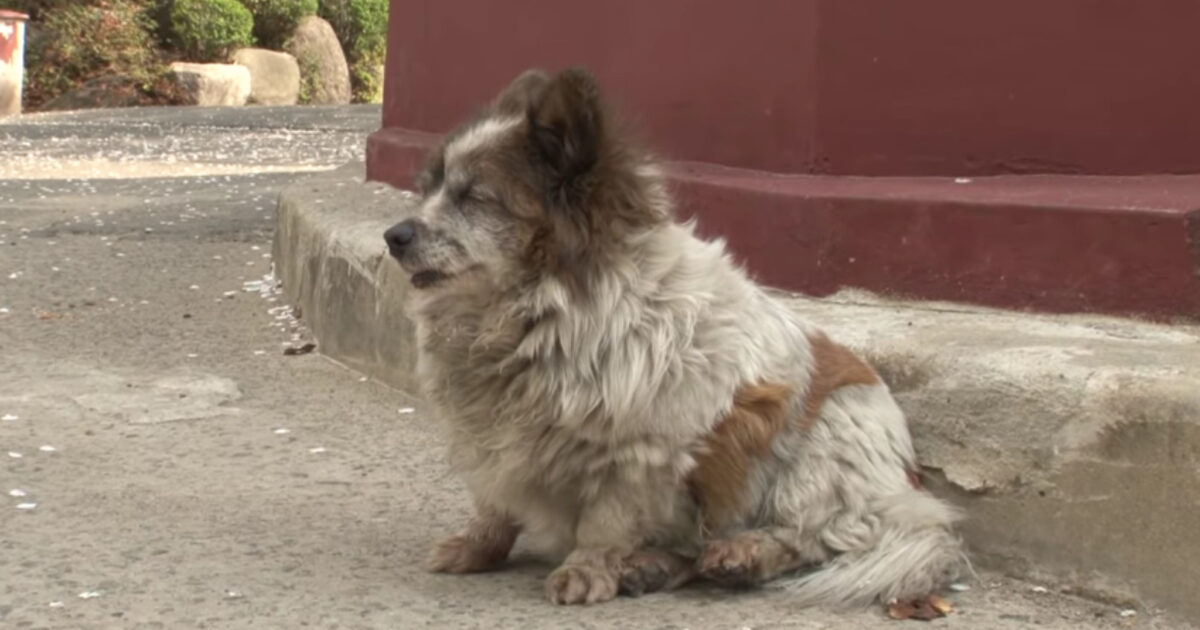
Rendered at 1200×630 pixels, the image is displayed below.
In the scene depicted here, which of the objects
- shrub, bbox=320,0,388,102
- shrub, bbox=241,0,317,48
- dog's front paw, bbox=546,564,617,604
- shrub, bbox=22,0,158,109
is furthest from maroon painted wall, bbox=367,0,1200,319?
shrub, bbox=320,0,388,102

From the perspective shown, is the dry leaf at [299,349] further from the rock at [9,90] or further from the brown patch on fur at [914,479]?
the rock at [9,90]

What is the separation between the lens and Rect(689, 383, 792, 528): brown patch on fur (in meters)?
3.90

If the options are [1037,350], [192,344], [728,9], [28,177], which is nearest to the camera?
[1037,350]

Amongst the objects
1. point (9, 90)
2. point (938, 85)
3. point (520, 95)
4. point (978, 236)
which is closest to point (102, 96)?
point (9, 90)

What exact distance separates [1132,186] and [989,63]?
1.91ft

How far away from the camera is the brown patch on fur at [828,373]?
162 inches

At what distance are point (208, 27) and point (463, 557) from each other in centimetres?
2351

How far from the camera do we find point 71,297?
8.23 m

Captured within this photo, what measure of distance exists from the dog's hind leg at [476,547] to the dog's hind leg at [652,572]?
37 centimetres

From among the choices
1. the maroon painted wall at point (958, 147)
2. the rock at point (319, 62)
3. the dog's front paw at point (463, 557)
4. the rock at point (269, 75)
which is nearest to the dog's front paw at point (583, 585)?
the dog's front paw at point (463, 557)

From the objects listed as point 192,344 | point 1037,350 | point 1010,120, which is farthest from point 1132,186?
point 192,344

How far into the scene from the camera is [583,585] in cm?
389

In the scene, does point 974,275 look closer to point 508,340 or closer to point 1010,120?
point 1010,120

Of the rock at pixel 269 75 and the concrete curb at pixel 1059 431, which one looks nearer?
the concrete curb at pixel 1059 431
